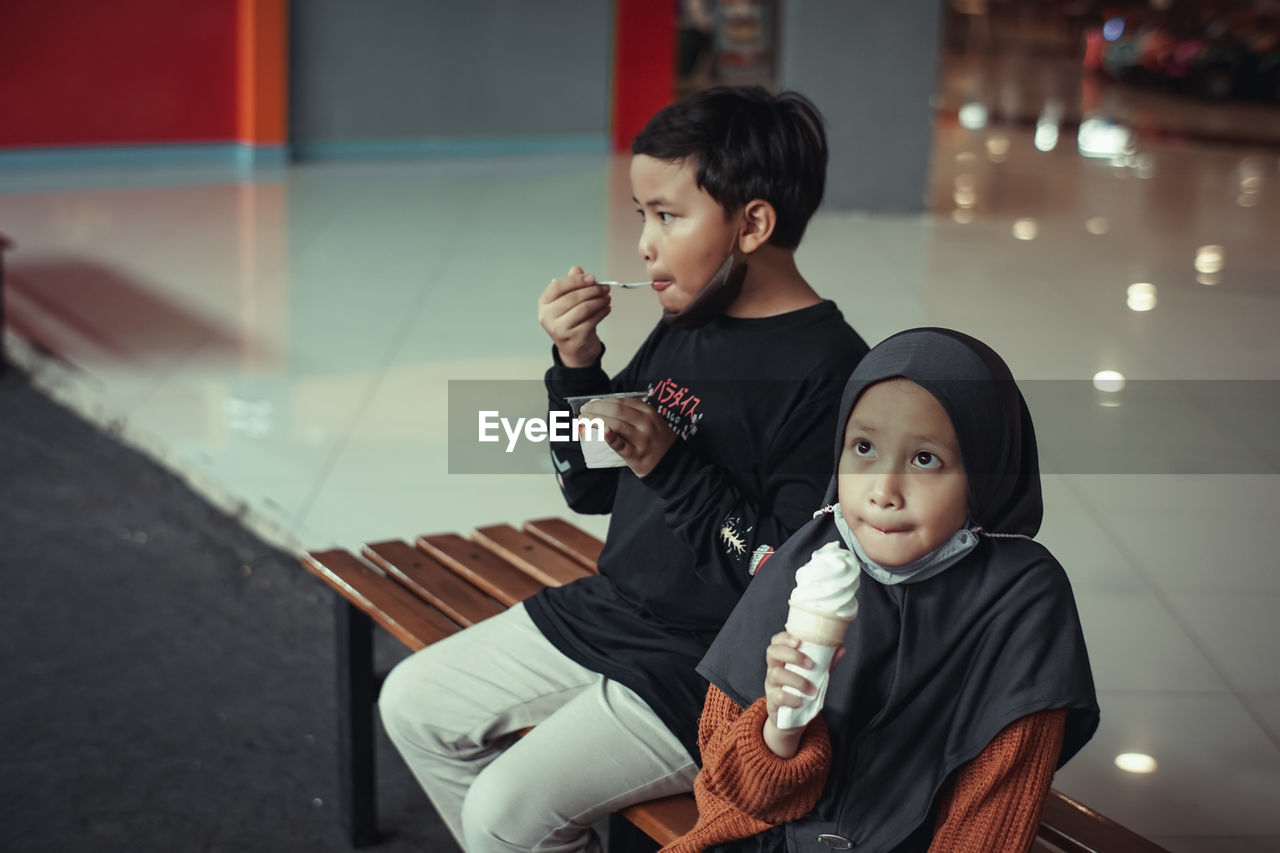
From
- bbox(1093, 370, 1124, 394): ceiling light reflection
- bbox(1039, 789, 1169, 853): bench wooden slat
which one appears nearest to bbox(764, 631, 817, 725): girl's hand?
bbox(1039, 789, 1169, 853): bench wooden slat

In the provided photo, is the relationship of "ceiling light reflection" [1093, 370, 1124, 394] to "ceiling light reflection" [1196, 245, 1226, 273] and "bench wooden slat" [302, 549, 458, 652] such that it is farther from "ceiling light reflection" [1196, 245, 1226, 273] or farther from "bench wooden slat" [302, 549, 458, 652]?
"bench wooden slat" [302, 549, 458, 652]

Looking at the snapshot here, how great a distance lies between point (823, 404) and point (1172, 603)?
1.69 meters

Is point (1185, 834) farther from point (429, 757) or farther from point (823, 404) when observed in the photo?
point (429, 757)

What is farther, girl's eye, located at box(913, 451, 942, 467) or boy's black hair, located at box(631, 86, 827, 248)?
boy's black hair, located at box(631, 86, 827, 248)

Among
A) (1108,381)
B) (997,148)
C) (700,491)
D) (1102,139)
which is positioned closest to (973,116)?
(1102,139)

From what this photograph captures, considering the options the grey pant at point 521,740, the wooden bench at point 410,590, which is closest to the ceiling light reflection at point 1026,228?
the wooden bench at point 410,590

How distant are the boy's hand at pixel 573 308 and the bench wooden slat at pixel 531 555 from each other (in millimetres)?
552

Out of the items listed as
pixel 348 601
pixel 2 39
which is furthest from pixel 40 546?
pixel 2 39

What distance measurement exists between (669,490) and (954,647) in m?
0.45

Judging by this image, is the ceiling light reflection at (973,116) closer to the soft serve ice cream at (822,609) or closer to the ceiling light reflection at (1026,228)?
the ceiling light reflection at (1026,228)

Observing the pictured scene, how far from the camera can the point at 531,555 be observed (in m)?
2.31

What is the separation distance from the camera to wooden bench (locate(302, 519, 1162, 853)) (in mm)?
2104

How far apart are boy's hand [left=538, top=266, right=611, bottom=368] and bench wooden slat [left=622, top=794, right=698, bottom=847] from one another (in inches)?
23.5

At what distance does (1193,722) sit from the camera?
2.49 m
